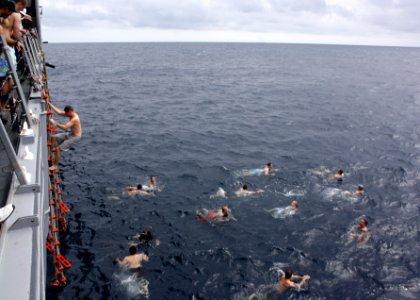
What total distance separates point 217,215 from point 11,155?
1301 centimetres

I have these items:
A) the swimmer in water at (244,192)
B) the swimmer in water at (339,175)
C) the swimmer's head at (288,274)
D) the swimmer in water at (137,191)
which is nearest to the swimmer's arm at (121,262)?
the swimmer in water at (137,191)

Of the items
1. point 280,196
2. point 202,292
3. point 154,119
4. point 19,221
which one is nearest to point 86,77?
point 154,119

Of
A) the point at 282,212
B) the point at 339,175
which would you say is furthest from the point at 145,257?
the point at 339,175

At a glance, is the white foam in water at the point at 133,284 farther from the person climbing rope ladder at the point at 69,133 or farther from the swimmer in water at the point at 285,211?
the swimmer in water at the point at 285,211

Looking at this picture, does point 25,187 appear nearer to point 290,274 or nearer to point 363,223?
point 290,274

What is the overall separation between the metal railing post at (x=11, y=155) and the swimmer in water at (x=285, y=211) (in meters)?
14.1

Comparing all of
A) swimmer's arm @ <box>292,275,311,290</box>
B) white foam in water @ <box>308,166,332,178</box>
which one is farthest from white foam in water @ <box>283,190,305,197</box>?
swimmer's arm @ <box>292,275,311,290</box>

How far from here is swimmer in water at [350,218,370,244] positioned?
15.9m

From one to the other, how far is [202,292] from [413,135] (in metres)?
31.3

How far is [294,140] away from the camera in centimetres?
3045

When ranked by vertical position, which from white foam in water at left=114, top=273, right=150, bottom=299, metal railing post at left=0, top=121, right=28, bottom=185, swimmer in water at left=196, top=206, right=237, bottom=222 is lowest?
white foam in water at left=114, top=273, right=150, bottom=299

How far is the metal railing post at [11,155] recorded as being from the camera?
5.01 m

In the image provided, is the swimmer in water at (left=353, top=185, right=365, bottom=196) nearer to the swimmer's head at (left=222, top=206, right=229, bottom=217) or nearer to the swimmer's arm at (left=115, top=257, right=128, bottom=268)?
the swimmer's head at (left=222, top=206, right=229, bottom=217)

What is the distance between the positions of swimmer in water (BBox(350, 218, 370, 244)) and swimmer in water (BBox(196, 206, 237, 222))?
6.21 metres
